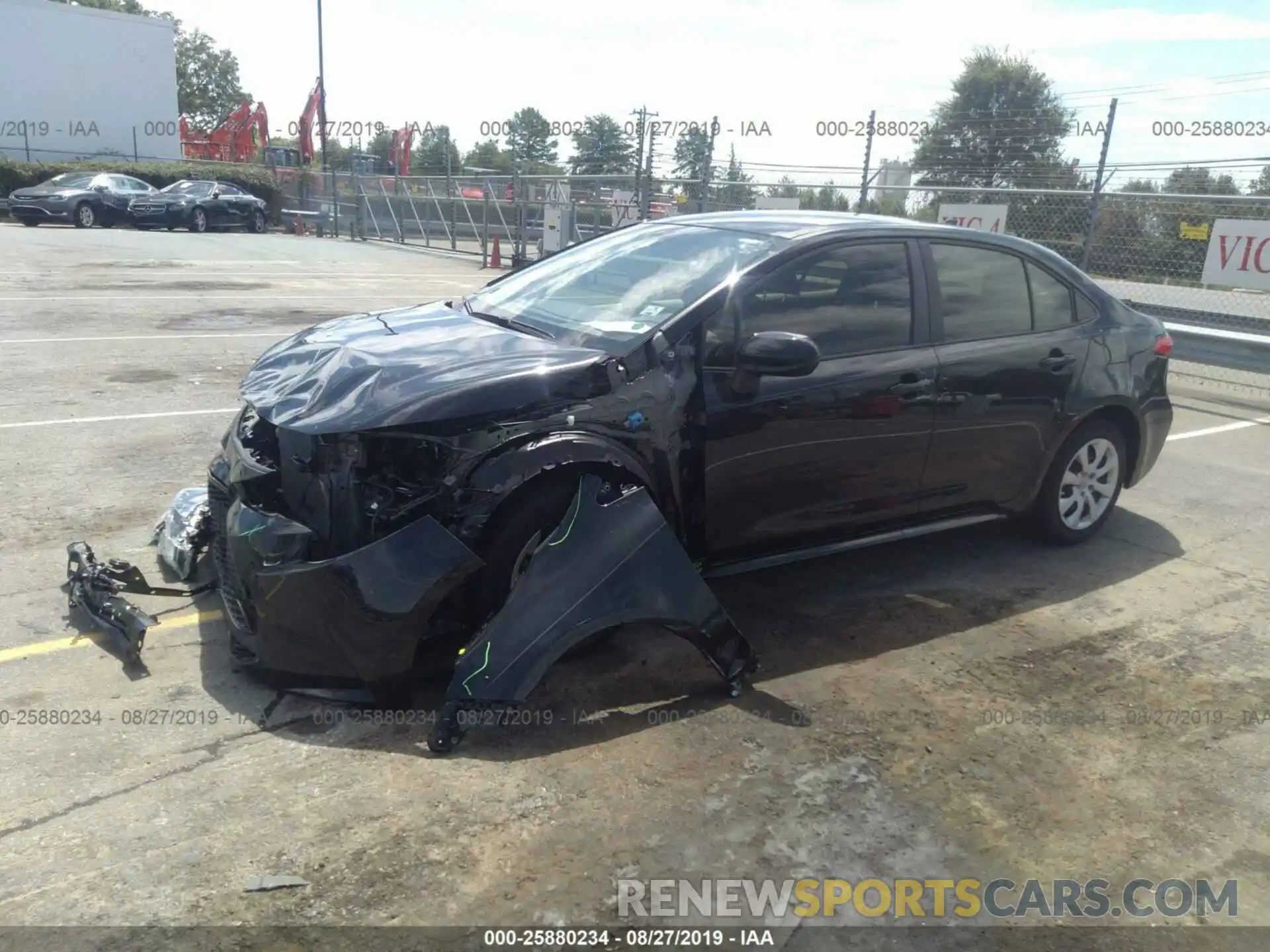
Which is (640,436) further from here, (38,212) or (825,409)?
(38,212)

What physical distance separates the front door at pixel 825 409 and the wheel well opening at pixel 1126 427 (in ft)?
4.80

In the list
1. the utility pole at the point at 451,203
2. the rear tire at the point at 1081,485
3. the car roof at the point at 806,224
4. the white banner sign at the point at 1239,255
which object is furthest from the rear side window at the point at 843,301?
the utility pole at the point at 451,203

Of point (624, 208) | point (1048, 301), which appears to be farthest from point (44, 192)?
point (1048, 301)

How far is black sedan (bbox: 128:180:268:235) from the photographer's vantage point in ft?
88.4

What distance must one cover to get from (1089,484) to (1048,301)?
108cm

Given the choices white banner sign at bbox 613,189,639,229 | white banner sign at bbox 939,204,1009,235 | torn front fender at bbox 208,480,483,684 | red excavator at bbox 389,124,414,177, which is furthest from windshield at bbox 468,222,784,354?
red excavator at bbox 389,124,414,177

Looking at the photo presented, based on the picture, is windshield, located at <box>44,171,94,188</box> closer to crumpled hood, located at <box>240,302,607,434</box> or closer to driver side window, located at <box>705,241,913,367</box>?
crumpled hood, located at <box>240,302,607,434</box>

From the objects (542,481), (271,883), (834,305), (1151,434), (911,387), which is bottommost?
(271,883)

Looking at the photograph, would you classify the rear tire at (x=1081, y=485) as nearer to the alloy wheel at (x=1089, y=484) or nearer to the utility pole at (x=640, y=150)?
the alloy wheel at (x=1089, y=484)

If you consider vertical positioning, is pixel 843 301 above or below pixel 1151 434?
above

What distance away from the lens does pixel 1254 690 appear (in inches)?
165

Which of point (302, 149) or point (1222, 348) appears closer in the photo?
point (1222, 348)

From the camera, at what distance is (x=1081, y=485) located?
562cm

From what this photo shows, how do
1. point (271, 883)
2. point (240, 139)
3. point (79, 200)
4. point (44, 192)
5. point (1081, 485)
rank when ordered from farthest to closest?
point (240, 139) < point (79, 200) < point (44, 192) < point (1081, 485) < point (271, 883)
